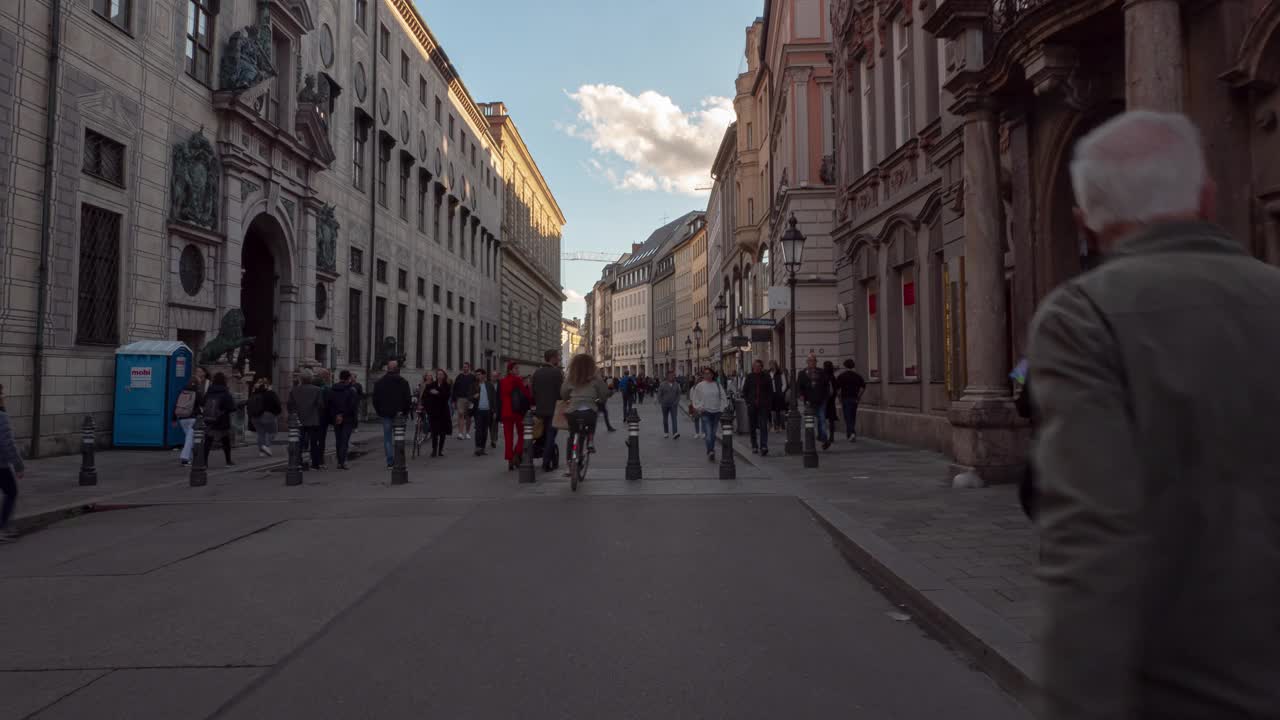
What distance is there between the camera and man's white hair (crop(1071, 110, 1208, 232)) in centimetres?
183

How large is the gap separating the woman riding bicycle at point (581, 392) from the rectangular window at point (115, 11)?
11.7 metres

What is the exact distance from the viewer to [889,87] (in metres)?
19.0

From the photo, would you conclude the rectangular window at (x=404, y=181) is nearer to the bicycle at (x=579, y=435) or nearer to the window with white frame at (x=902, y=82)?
the window with white frame at (x=902, y=82)

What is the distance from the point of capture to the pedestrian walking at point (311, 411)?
1545 centimetres

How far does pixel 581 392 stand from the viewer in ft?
43.3

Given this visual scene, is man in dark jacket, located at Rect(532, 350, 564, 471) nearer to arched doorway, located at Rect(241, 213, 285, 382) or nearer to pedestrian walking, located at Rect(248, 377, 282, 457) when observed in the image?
pedestrian walking, located at Rect(248, 377, 282, 457)

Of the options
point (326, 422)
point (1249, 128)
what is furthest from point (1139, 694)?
point (326, 422)

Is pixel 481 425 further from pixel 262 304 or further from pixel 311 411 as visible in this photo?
pixel 262 304

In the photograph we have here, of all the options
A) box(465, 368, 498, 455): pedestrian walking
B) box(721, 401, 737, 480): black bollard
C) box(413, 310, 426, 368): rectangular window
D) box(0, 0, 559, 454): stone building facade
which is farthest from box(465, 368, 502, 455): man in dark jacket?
box(413, 310, 426, 368): rectangular window

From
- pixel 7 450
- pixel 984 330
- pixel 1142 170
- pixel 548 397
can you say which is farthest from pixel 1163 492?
pixel 548 397

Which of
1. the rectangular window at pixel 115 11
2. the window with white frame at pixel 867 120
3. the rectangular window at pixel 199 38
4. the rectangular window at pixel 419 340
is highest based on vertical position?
the rectangular window at pixel 199 38

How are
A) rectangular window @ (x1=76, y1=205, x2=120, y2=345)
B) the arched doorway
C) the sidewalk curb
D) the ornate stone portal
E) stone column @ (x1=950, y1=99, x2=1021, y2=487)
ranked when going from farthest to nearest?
the arched doorway, the ornate stone portal, rectangular window @ (x1=76, y1=205, x2=120, y2=345), stone column @ (x1=950, y1=99, x2=1021, y2=487), the sidewalk curb

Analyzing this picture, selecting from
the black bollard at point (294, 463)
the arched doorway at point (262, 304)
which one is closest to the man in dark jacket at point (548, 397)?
the black bollard at point (294, 463)

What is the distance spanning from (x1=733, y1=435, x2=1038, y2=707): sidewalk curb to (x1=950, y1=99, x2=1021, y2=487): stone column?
3846mm
